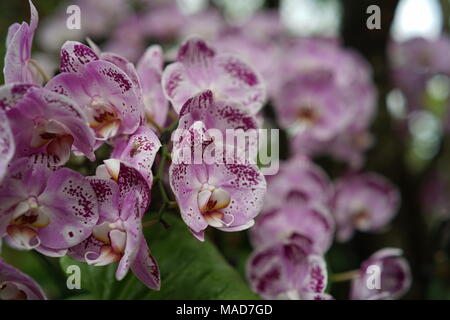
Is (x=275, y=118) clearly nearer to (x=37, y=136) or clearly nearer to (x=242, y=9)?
(x=37, y=136)

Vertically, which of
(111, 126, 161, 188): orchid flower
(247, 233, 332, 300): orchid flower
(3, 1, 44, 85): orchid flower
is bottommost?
(247, 233, 332, 300): orchid flower

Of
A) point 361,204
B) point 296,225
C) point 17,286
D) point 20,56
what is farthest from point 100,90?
point 361,204

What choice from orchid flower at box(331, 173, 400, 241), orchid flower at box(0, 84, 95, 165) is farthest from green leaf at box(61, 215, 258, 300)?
orchid flower at box(331, 173, 400, 241)

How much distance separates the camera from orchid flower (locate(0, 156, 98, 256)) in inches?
16.9

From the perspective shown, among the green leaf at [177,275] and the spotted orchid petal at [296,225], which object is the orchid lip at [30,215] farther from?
the spotted orchid petal at [296,225]

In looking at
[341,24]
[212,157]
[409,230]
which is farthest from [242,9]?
[212,157]

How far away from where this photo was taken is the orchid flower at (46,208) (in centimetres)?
Answer: 43

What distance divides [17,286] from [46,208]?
8cm

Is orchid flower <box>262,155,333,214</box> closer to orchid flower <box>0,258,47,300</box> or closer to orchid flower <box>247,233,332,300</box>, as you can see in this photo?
orchid flower <box>247,233,332,300</box>

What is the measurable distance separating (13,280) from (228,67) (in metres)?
0.28

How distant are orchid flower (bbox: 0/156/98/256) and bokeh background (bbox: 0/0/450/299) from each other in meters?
0.24

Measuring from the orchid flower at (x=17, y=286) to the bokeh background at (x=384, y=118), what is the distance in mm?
182

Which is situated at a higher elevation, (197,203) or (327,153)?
(197,203)

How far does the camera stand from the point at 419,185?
116 centimetres
